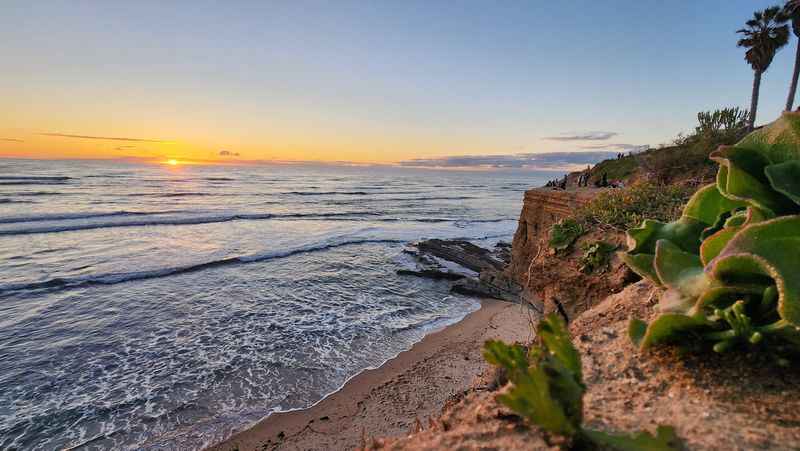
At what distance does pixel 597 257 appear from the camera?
4.95 metres

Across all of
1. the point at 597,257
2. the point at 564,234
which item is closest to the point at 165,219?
the point at 564,234

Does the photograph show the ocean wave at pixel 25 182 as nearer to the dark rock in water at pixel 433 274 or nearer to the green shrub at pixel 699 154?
the dark rock in water at pixel 433 274

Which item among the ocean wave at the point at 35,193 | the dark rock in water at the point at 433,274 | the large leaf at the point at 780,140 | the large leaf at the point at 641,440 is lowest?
the dark rock in water at the point at 433,274

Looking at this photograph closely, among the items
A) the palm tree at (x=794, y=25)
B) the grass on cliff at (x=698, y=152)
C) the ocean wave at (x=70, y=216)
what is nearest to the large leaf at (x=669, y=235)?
the grass on cliff at (x=698, y=152)

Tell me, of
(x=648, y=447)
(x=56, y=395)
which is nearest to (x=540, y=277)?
(x=648, y=447)

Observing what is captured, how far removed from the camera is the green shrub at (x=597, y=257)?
4941 mm

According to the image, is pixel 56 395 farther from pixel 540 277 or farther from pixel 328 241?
pixel 328 241

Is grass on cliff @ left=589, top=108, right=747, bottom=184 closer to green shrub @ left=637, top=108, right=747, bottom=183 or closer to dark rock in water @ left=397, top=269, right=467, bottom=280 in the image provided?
green shrub @ left=637, top=108, right=747, bottom=183

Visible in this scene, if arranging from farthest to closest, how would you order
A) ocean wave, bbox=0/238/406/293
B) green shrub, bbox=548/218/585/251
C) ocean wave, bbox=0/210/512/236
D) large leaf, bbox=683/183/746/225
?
ocean wave, bbox=0/210/512/236 < ocean wave, bbox=0/238/406/293 < green shrub, bbox=548/218/585/251 < large leaf, bbox=683/183/746/225

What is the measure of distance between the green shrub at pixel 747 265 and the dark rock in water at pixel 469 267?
10.7m

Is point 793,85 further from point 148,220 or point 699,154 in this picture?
point 148,220

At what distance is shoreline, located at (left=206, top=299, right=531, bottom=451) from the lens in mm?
6121

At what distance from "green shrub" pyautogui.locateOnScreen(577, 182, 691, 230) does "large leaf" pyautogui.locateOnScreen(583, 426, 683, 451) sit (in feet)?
16.1

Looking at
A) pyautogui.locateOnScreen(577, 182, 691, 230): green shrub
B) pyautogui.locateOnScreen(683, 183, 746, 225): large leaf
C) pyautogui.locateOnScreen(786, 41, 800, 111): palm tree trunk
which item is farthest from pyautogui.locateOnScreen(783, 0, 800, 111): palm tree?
pyautogui.locateOnScreen(683, 183, 746, 225): large leaf
